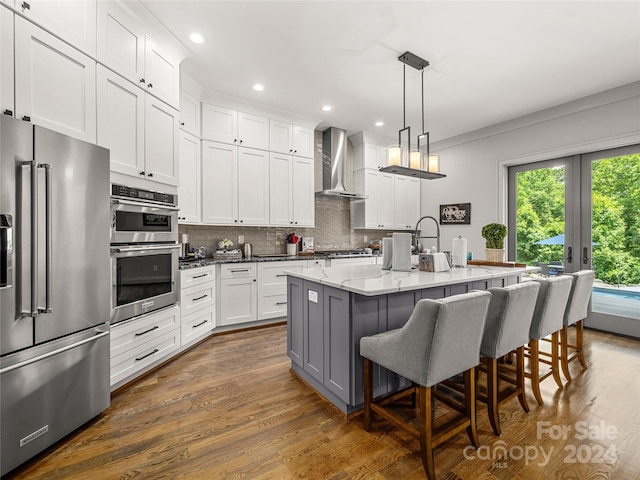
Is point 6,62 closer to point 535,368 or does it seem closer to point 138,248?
point 138,248

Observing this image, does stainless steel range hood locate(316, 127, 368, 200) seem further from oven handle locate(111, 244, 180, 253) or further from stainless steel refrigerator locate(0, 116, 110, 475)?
stainless steel refrigerator locate(0, 116, 110, 475)

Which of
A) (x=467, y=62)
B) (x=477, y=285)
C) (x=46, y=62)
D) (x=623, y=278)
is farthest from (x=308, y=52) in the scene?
(x=623, y=278)

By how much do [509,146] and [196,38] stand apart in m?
4.46

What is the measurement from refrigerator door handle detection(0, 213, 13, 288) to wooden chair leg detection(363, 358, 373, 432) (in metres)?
1.94

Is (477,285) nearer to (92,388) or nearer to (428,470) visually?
(428,470)

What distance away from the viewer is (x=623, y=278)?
378 centimetres

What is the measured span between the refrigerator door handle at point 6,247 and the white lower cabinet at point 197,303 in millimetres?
1528

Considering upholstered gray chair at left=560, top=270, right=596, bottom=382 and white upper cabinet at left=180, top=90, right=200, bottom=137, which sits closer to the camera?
upholstered gray chair at left=560, top=270, right=596, bottom=382

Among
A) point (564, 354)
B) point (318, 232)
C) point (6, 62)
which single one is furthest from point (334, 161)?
point (6, 62)

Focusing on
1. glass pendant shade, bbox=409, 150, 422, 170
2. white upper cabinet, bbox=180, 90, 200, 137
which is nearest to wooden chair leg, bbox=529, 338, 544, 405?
glass pendant shade, bbox=409, 150, 422, 170

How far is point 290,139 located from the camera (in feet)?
14.9

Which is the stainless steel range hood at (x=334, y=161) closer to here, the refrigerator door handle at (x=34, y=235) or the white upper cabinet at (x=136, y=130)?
the white upper cabinet at (x=136, y=130)

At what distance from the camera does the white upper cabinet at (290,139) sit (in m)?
4.38

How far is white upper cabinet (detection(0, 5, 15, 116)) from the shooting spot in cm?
160
